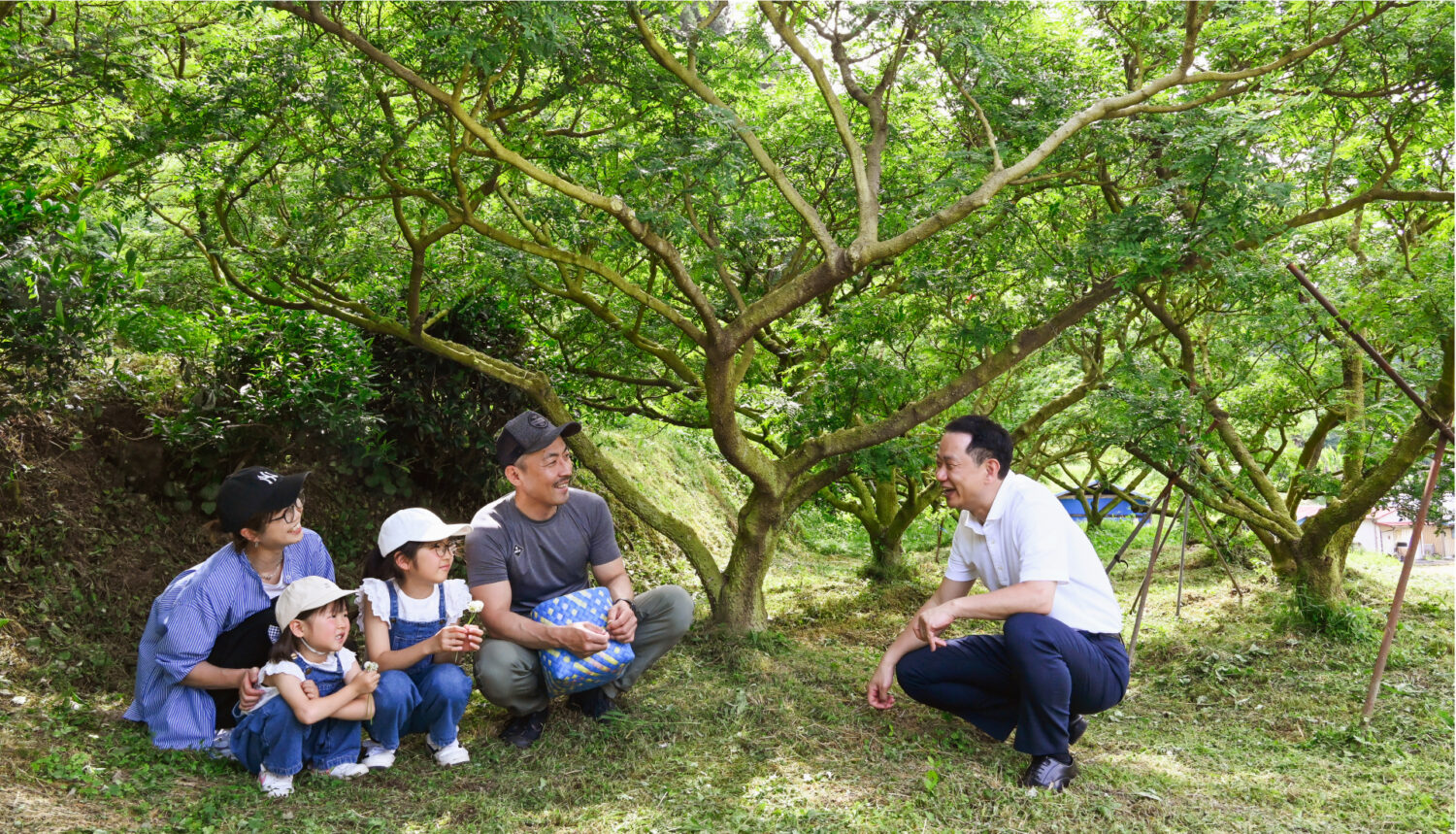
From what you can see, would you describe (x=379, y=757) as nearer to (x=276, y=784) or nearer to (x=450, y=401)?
(x=276, y=784)

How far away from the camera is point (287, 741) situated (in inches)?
138

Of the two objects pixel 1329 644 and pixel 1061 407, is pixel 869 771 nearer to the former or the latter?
pixel 1329 644

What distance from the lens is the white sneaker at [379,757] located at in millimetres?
3791

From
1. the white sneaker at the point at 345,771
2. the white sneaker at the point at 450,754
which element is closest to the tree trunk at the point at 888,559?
the white sneaker at the point at 450,754

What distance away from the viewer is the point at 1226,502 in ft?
22.7

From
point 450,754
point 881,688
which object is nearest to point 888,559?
point 881,688

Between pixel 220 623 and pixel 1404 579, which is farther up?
pixel 1404 579

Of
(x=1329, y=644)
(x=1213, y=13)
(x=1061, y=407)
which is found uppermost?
(x=1213, y=13)

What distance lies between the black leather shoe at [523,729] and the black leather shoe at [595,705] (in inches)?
8.6

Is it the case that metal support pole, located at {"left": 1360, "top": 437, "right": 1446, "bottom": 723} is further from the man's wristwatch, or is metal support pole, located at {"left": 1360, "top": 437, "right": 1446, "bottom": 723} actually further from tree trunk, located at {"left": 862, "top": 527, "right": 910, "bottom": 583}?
tree trunk, located at {"left": 862, "top": 527, "right": 910, "bottom": 583}

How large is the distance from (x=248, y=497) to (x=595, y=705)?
5.68 feet

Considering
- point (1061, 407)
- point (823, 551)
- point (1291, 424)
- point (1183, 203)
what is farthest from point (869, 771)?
point (823, 551)

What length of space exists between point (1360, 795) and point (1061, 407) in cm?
417

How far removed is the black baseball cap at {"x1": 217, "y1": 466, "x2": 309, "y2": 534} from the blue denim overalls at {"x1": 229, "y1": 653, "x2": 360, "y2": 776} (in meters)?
0.57
